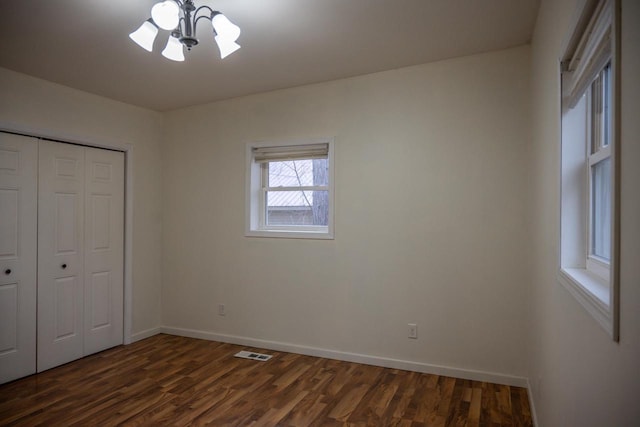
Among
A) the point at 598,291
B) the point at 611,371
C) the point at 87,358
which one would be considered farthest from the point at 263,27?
the point at 87,358

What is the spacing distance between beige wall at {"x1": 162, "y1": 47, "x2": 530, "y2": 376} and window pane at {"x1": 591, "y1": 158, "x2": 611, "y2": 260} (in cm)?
154

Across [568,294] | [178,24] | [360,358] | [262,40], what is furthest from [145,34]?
[360,358]

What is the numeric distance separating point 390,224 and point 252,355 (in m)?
1.85

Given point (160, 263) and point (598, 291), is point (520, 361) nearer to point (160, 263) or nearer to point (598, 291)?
point (598, 291)

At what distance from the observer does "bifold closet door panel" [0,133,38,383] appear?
325 cm

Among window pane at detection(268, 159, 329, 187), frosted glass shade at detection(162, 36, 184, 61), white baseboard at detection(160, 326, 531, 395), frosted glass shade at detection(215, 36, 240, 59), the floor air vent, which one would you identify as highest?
frosted glass shade at detection(162, 36, 184, 61)

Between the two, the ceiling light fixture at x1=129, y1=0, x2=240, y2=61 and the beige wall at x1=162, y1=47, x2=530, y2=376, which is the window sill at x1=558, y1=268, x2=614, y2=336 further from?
the ceiling light fixture at x1=129, y1=0, x2=240, y2=61

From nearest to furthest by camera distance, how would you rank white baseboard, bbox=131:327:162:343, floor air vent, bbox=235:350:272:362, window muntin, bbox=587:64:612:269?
window muntin, bbox=587:64:612:269, floor air vent, bbox=235:350:272:362, white baseboard, bbox=131:327:162:343

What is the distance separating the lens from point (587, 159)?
1.61 m

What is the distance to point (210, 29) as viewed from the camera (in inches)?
105

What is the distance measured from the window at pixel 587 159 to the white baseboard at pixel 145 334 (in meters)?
4.19

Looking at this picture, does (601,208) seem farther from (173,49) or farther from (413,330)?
(173,49)

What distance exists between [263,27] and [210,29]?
364mm

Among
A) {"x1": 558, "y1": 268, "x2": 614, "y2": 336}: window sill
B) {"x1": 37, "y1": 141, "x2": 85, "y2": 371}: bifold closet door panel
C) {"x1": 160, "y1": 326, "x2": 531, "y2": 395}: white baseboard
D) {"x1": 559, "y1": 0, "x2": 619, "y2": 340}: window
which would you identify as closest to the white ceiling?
{"x1": 37, "y1": 141, "x2": 85, "y2": 371}: bifold closet door panel
